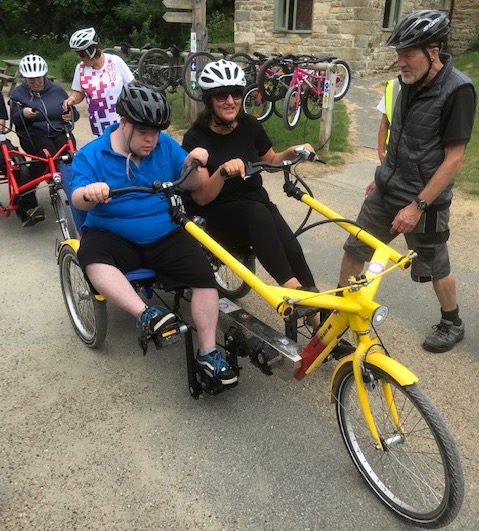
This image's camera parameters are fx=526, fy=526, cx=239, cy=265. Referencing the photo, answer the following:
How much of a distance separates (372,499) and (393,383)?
2.09 feet

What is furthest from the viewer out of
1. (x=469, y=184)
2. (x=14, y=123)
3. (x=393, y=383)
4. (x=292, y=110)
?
(x=292, y=110)

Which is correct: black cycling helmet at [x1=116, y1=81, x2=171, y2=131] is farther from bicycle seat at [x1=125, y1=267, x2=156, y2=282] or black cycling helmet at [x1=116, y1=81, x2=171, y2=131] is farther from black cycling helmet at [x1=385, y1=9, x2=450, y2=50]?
black cycling helmet at [x1=385, y1=9, x2=450, y2=50]

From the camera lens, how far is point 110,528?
2307 millimetres

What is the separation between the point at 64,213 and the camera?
16.3ft

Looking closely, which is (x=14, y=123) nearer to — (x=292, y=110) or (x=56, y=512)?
(x=56, y=512)

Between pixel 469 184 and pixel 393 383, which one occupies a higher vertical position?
pixel 393 383

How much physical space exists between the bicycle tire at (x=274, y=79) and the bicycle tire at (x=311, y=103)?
398 millimetres

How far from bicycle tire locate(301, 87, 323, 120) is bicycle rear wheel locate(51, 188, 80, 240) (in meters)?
5.75

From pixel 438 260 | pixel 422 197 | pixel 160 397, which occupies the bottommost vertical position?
pixel 160 397

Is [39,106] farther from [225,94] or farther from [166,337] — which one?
[166,337]

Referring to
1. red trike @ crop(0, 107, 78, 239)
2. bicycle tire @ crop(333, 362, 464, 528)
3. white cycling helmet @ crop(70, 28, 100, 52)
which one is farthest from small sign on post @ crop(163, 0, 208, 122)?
bicycle tire @ crop(333, 362, 464, 528)

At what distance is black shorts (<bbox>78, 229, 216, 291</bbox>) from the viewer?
304cm

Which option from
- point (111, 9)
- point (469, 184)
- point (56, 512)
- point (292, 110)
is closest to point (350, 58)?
point (292, 110)

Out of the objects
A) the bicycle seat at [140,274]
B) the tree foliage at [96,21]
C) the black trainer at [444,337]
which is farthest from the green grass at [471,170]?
the tree foliage at [96,21]
